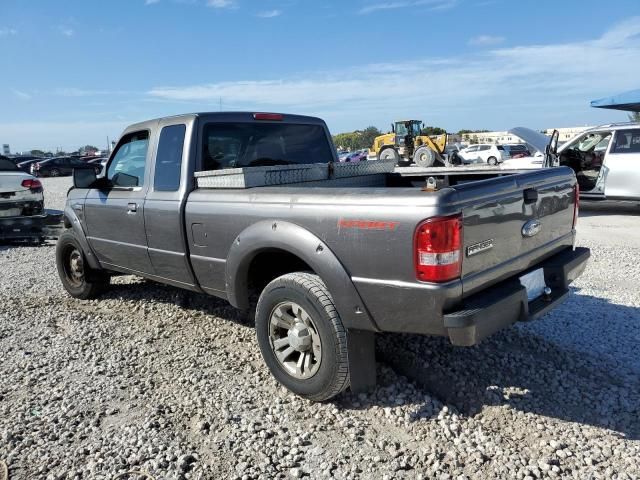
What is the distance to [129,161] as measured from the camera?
483cm

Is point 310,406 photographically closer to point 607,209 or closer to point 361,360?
point 361,360

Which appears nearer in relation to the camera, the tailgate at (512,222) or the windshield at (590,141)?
the tailgate at (512,222)

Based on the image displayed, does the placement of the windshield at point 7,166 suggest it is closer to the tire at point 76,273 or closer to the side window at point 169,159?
the tire at point 76,273

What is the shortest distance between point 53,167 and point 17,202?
29449mm

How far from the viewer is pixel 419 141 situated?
Answer: 25.6m

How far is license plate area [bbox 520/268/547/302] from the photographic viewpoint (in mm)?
3113

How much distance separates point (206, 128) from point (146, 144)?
2.65 feet

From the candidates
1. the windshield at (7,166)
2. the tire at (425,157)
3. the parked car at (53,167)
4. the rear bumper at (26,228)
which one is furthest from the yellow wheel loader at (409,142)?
the parked car at (53,167)

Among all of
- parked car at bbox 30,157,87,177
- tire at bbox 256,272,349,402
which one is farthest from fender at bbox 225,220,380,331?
parked car at bbox 30,157,87,177

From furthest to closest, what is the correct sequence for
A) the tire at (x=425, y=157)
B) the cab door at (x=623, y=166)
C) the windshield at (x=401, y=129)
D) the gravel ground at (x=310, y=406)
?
the windshield at (x=401, y=129), the tire at (x=425, y=157), the cab door at (x=623, y=166), the gravel ground at (x=310, y=406)

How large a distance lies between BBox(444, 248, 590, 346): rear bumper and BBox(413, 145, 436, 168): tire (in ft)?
62.0

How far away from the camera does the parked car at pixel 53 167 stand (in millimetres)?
34969

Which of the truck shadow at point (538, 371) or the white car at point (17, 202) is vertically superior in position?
the white car at point (17, 202)

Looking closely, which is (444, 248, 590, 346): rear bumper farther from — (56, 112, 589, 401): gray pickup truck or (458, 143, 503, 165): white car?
(458, 143, 503, 165): white car
